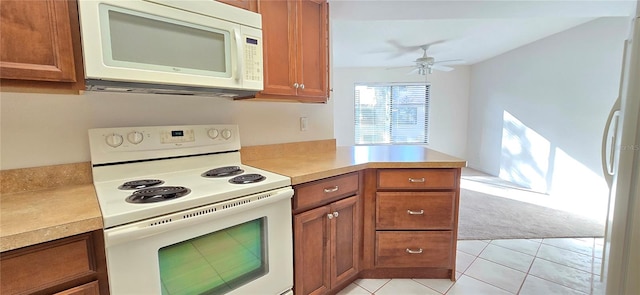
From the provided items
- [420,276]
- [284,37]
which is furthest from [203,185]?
[420,276]

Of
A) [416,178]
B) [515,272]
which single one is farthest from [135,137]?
[515,272]

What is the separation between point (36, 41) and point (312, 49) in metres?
1.31

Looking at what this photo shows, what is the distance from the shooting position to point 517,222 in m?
2.91

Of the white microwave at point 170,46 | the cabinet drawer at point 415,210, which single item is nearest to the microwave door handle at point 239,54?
the white microwave at point 170,46

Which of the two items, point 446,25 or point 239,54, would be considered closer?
point 239,54

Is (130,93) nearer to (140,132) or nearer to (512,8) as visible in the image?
(140,132)

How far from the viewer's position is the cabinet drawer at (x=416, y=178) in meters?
1.72

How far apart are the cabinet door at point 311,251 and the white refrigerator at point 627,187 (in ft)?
4.58

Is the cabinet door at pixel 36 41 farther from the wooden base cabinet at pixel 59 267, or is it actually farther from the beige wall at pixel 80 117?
the wooden base cabinet at pixel 59 267

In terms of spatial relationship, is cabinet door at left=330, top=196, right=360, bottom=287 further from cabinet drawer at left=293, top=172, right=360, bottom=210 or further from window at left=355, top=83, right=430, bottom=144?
window at left=355, top=83, right=430, bottom=144

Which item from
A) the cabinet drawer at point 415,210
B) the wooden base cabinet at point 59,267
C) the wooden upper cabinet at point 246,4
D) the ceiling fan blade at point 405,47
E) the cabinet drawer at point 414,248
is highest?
the ceiling fan blade at point 405,47

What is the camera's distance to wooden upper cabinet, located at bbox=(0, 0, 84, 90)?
89 cm

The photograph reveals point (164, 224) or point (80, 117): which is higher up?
point (80, 117)

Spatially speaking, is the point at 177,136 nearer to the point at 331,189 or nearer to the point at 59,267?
the point at 59,267
